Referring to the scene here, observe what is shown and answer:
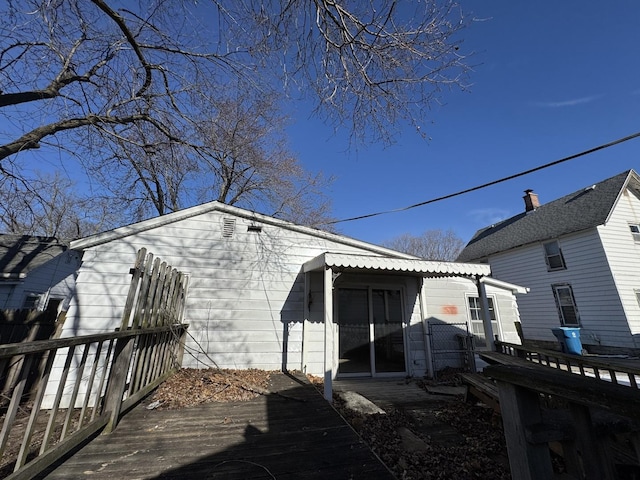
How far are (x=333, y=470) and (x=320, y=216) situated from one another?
1363 centimetres

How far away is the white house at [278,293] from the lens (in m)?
5.39

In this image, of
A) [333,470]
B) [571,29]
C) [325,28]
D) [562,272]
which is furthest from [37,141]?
[562,272]

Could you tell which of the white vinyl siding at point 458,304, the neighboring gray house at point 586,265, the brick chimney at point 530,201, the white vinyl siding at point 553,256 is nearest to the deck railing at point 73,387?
the white vinyl siding at point 458,304

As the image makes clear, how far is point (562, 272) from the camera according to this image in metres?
11.9

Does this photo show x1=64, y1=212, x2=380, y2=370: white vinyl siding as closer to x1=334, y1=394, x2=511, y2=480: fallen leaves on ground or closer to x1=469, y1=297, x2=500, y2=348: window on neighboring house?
x1=334, y1=394, x2=511, y2=480: fallen leaves on ground

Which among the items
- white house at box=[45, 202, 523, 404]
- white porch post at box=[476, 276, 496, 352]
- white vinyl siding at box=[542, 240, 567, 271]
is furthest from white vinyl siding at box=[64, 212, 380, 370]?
white vinyl siding at box=[542, 240, 567, 271]

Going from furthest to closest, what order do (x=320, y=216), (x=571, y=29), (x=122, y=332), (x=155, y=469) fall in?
(x=320, y=216) → (x=571, y=29) → (x=122, y=332) → (x=155, y=469)

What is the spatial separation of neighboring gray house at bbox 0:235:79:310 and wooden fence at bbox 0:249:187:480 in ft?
25.0

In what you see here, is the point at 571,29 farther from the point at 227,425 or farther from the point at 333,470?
the point at 227,425

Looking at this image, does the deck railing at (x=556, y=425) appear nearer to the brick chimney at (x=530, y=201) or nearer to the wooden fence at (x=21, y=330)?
the wooden fence at (x=21, y=330)

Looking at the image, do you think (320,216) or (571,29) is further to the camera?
(320,216)

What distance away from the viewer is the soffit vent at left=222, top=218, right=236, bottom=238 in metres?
6.35

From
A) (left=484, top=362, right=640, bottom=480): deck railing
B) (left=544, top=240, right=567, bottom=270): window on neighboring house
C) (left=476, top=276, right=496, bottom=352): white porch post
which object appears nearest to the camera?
(left=484, top=362, right=640, bottom=480): deck railing

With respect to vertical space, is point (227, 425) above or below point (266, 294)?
below
